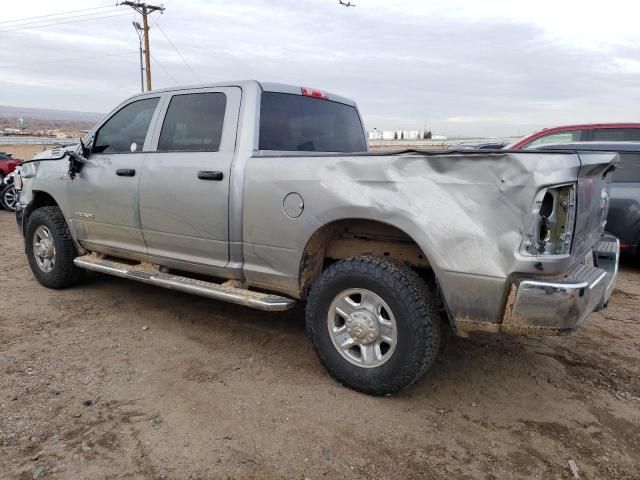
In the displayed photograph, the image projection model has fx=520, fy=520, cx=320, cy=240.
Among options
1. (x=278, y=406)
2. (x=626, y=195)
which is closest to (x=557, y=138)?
(x=626, y=195)

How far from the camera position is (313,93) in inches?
173

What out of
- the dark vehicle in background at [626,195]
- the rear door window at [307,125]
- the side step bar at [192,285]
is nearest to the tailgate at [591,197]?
the side step bar at [192,285]

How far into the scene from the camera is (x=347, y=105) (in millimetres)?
4844

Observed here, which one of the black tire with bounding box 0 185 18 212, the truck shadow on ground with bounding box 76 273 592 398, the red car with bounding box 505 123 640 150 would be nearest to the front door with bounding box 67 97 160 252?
the truck shadow on ground with bounding box 76 273 592 398

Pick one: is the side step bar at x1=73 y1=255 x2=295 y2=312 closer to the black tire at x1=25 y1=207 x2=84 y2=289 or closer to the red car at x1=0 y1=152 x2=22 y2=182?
the black tire at x1=25 y1=207 x2=84 y2=289

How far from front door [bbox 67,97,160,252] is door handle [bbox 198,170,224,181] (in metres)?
0.78

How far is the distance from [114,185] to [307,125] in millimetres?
1758

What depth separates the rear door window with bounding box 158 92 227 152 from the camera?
3.95 m

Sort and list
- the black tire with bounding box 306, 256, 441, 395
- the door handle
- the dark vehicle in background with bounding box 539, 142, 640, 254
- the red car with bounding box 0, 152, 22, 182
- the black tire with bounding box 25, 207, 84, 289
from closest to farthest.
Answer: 1. the black tire with bounding box 306, 256, 441, 395
2. the door handle
3. the black tire with bounding box 25, 207, 84, 289
4. the dark vehicle in background with bounding box 539, 142, 640, 254
5. the red car with bounding box 0, 152, 22, 182

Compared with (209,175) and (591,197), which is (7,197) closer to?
(209,175)

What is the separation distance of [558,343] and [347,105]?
274 centimetres

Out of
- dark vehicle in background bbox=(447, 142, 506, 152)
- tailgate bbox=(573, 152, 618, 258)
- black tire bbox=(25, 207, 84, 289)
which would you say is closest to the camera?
tailgate bbox=(573, 152, 618, 258)

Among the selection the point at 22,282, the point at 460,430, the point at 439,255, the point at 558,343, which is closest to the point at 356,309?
the point at 439,255

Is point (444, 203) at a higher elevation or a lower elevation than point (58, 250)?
higher
